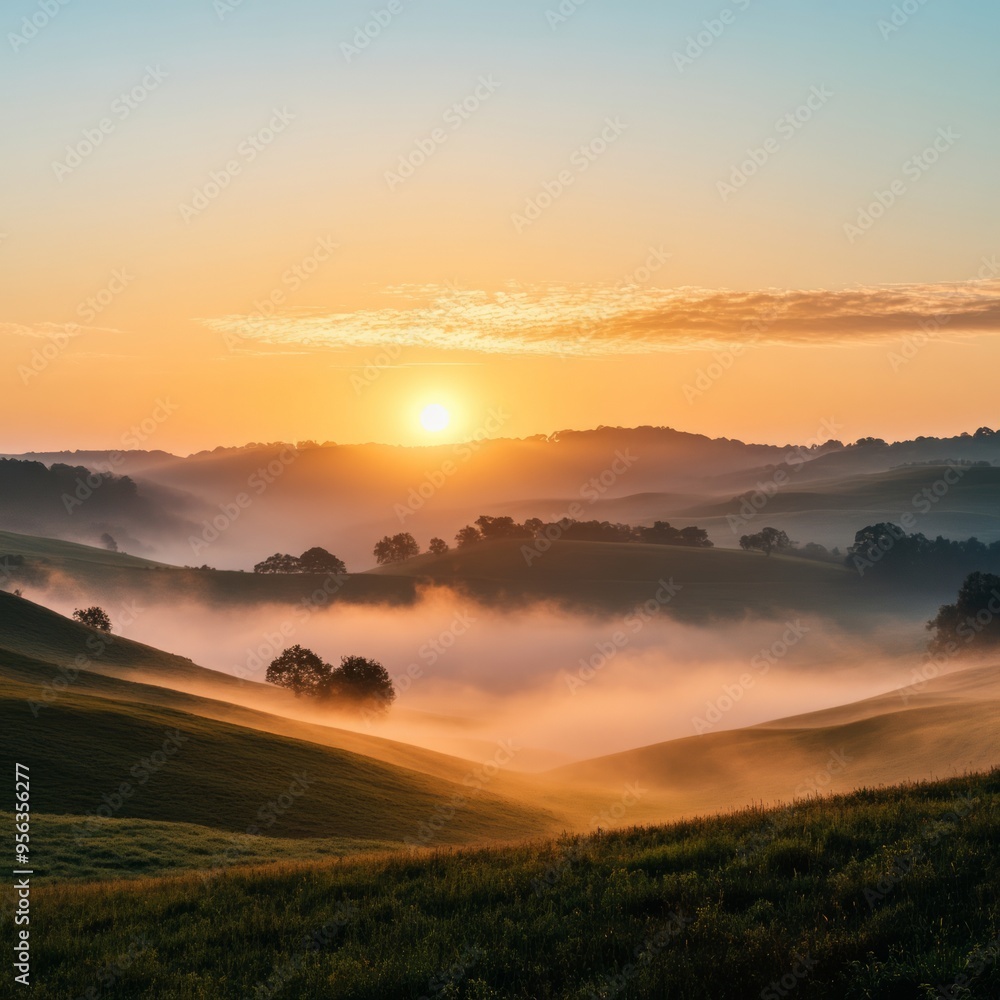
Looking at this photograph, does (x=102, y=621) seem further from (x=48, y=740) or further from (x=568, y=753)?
(x=48, y=740)

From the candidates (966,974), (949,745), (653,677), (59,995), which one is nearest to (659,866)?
(966,974)

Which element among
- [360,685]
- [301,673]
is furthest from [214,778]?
[301,673]

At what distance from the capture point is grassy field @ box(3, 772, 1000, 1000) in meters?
9.79

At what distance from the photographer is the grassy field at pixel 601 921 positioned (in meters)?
9.79

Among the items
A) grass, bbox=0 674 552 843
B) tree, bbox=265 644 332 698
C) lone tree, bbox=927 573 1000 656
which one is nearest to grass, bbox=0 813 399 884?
grass, bbox=0 674 552 843

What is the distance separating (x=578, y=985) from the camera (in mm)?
9953

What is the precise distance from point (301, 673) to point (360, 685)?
7.59 meters

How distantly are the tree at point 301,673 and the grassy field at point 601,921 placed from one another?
95688 millimetres

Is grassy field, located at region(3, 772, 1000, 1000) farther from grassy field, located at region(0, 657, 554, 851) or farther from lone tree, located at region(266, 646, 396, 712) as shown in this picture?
lone tree, located at region(266, 646, 396, 712)

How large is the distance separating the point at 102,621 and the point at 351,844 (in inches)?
3928

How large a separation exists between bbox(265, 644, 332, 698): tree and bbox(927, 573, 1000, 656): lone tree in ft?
310

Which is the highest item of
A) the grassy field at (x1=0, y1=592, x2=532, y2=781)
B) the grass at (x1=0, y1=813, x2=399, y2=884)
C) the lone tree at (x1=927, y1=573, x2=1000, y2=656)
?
the lone tree at (x1=927, y1=573, x2=1000, y2=656)

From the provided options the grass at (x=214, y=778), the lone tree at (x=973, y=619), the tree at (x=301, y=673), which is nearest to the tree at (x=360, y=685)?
the tree at (x=301, y=673)

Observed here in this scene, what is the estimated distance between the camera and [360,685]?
109 m
